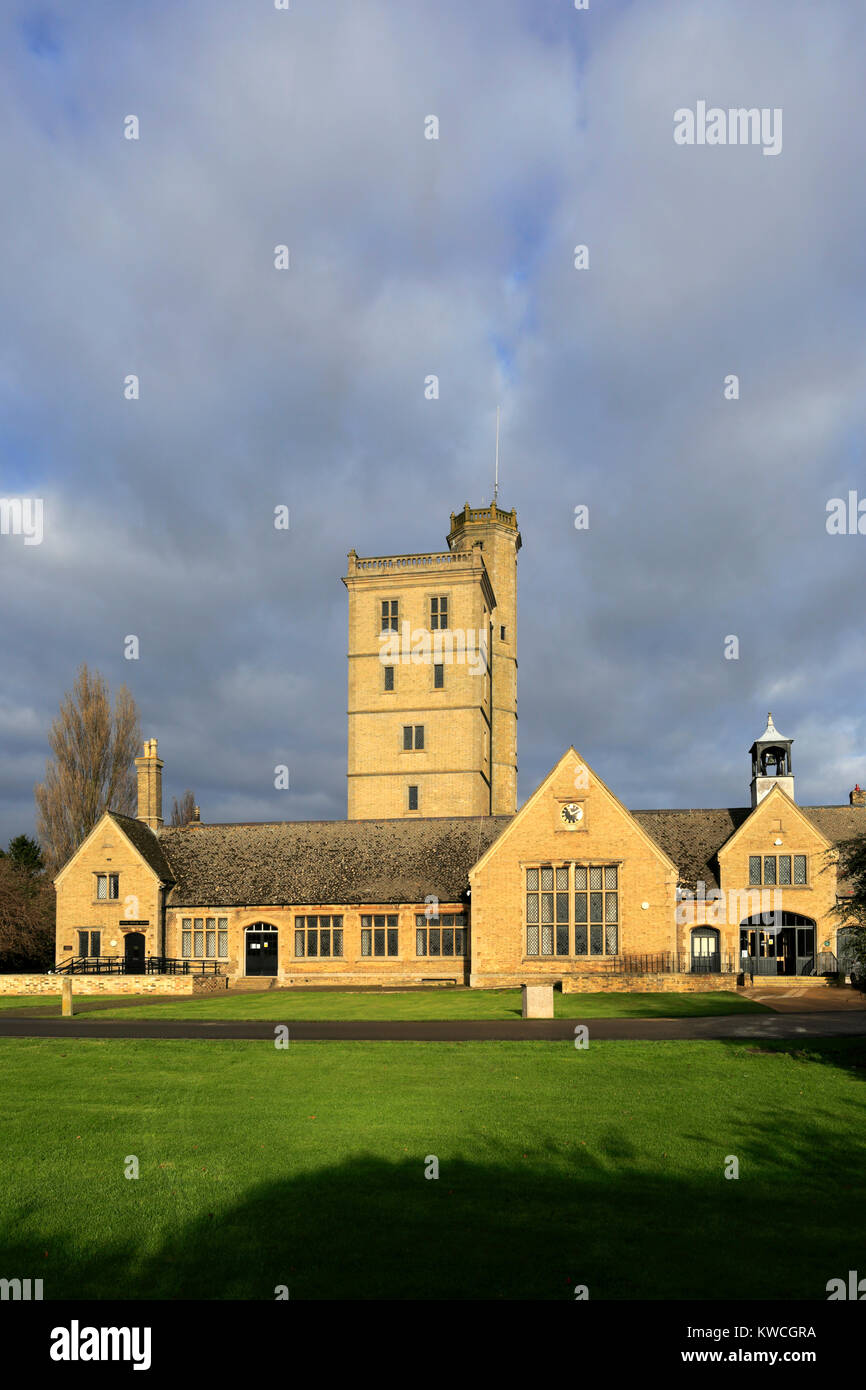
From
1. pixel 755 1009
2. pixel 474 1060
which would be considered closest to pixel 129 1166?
pixel 474 1060

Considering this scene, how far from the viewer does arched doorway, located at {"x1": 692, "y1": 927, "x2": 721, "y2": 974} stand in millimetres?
46625

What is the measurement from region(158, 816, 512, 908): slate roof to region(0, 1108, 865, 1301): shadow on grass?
37.9 m

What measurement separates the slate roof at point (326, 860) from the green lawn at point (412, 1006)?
9066mm

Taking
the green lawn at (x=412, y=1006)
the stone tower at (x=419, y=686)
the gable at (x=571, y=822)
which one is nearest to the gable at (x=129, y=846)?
the green lawn at (x=412, y=1006)

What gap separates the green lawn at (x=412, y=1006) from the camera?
30.3 m

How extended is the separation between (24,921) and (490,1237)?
48835 mm

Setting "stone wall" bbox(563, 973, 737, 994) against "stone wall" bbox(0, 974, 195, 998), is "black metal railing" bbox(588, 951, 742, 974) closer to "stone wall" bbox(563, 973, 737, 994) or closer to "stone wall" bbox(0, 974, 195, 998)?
"stone wall" bbox(563, 973, 737, 994)

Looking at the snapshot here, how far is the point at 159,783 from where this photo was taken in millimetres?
57688

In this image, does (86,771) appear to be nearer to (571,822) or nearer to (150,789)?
(150,789)

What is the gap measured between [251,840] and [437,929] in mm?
12647

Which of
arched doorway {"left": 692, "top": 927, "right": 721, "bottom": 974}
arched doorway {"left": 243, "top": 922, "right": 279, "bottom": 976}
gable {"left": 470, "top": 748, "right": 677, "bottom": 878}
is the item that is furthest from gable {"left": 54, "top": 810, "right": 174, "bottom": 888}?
arched doorway {"left": 692, "top": 927, "right": 721, "bottom": 974}

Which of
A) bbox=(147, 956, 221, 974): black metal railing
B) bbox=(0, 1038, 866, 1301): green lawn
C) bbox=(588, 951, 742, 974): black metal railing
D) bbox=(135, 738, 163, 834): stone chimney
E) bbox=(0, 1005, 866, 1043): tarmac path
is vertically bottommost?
bbox=(147, 956, 221, 974): black metal railing

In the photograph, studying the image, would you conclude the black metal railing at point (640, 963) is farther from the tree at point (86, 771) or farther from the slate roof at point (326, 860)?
the tree at point (86, 771)

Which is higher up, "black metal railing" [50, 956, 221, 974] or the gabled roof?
the gabled roof
